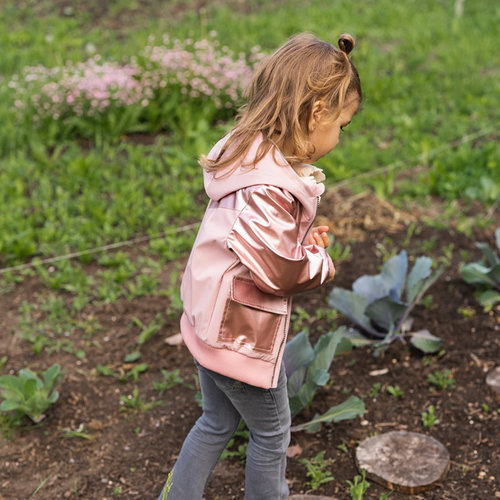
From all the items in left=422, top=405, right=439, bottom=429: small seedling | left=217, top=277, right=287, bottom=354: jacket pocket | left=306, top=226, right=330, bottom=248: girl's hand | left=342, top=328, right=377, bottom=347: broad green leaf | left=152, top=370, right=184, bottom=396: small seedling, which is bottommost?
left=152, top=370, right=184, bottom=396: small seedling

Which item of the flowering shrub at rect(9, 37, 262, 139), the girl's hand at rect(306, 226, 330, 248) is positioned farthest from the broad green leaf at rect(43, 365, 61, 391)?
the flowering shrub at rect(9, 37, 262, 139)

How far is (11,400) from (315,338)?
4.65ft

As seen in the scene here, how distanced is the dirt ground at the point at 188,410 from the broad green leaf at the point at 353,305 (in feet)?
0.56

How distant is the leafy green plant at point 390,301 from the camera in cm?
313

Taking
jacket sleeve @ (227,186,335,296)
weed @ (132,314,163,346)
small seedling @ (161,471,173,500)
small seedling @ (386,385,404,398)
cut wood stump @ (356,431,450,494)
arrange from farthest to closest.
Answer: weed @ (132,314,163,346) → small seedling @ (386,385,404,398) → cut wood stump @ (356,431,450,494) → small seedling @ (161,471,173,500) → jacket sleeve @ (227,186,335,296)

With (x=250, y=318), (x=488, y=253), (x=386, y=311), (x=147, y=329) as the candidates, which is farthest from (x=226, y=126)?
(x=250, y=318)

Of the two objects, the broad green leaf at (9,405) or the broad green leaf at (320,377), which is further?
the broad green leaf at (9,405)

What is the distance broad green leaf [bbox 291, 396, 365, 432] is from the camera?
2.66 meters

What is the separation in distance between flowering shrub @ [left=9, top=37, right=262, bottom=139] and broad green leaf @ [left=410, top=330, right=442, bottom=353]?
307 centimetres

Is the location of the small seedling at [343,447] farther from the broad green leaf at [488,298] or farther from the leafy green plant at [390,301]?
the broad green leaf at [488,298]

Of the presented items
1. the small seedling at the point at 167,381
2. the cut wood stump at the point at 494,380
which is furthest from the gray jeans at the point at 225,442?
the cut wood stump at the point at 494,380

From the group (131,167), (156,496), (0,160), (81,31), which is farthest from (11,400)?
(81,31)

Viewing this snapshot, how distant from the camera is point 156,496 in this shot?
103 inches

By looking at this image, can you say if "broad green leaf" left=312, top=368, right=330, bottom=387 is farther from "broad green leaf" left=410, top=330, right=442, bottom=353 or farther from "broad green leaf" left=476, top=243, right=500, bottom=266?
"broad green leaf" left=476, top=243, right=500, bottom=266
